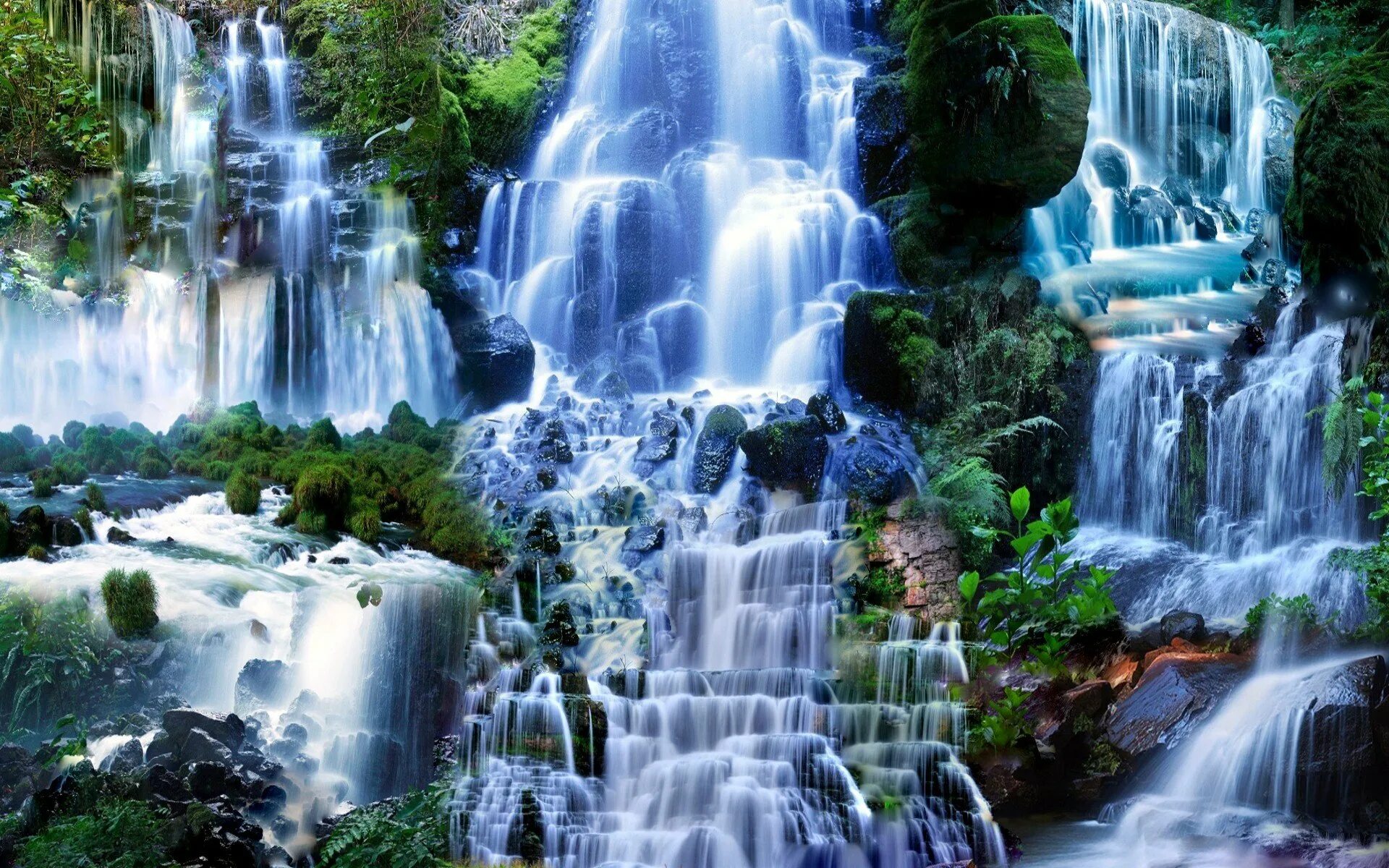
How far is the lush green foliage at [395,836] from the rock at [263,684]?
774 mm

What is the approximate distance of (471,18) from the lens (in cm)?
837

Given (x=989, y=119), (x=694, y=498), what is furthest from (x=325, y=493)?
(x=989, y=119)

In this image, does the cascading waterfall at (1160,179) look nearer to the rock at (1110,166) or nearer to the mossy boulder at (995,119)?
the rock at (1110,166)

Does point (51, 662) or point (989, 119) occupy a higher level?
point (989, 119)

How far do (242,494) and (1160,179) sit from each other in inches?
259

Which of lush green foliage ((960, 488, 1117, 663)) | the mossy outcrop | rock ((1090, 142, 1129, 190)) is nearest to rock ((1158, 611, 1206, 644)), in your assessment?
lush green foliage ((960, 488, 1117, 663))

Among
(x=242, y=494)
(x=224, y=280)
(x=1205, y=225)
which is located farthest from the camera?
(x=1205, y=225)

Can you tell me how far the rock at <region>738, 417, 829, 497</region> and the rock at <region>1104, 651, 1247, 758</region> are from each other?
2.16 meters

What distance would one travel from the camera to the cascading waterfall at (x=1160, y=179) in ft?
25.0

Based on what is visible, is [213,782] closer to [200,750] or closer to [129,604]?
[200,750]

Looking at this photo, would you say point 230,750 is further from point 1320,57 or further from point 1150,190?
point 1320,57

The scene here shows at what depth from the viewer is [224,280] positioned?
715cm

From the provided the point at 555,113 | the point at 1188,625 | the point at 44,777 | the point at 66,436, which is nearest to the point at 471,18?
the point at 555,113

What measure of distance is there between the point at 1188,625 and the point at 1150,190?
3462mm
